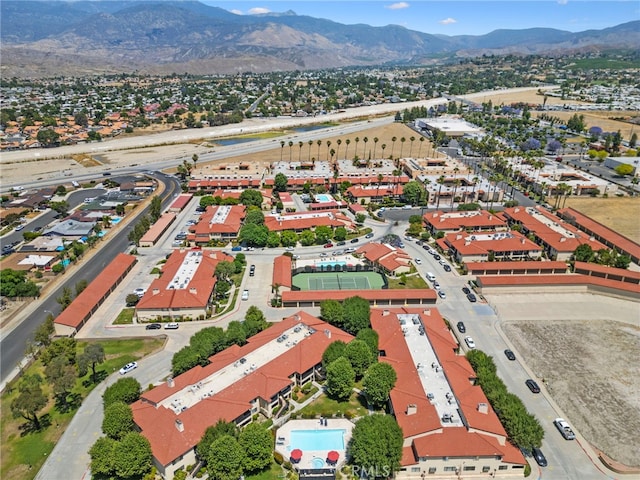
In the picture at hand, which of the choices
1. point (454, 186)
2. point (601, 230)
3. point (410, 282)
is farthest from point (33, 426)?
point (601, 230)

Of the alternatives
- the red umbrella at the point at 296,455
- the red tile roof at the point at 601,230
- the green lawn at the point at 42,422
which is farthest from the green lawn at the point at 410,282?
the red tile roof at the point at 601,230

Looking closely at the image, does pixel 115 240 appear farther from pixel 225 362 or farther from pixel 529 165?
pixel 529 165

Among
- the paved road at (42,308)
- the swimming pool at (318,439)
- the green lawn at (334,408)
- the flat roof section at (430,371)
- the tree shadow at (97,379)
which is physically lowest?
the paved road at (42,308)

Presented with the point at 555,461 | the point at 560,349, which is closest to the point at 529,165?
the point at 560,349

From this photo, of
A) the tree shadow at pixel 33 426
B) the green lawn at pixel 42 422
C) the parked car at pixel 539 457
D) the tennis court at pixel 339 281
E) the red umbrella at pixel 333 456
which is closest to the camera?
the red umbrella at pixel 333 456

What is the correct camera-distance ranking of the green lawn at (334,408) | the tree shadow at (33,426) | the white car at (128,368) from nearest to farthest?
the tree shadow at (33,426)
the green lawn at (334,408)
the white car at (128,368)

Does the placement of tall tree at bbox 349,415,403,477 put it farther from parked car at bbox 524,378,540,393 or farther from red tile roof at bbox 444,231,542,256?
red tile roof at bbox 444,231,542,256

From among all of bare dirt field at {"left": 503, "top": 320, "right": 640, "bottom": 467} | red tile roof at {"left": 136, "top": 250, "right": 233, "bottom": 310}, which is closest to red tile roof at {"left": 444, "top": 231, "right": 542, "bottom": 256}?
bare dirt field at {"left": 503, "top": 320, "right": 640, "bottom": 467}

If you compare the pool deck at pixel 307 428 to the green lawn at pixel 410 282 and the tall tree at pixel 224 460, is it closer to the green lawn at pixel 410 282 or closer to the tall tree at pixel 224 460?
the tall tree at pixel 224 460
